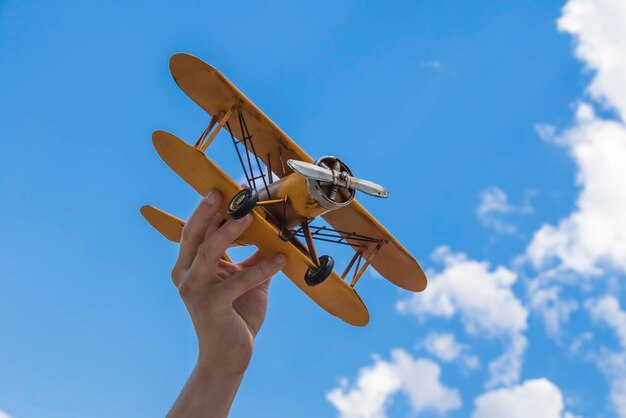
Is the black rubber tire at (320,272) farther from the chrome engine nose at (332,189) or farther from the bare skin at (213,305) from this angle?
the chrome engine nose at (332,189)

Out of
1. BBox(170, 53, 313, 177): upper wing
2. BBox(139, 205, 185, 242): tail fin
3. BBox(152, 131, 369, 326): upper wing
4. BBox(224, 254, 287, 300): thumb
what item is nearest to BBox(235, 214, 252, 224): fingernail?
BBox(152, 131, 369, 326): upper wing

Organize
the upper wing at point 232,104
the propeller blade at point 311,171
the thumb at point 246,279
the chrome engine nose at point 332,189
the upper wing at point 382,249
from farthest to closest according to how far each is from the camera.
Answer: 1. the upper wing at point 382,249
2. the upper wing at point 232,104
3. the chrome engine nose at point 332,189
4. the propeller blade at point 311,171
5. the thumb at point 246,279

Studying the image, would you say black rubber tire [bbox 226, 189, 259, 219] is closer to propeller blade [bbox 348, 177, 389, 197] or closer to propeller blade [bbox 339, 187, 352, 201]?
propeller blade [bbox 339, 187, 352, 201]

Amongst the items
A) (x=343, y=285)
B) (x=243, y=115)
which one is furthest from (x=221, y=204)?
(x=343, y=285)

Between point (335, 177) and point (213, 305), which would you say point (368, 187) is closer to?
point (335, 177)

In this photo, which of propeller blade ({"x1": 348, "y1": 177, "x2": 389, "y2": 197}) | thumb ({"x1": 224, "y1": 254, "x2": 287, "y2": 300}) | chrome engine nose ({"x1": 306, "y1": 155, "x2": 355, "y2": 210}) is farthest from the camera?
propeller blade ({"x1": 348, "y1": 177, "x2": 389, "y2": 197})

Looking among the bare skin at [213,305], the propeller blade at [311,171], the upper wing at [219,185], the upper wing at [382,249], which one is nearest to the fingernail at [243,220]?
the bare skin at [213,305]
